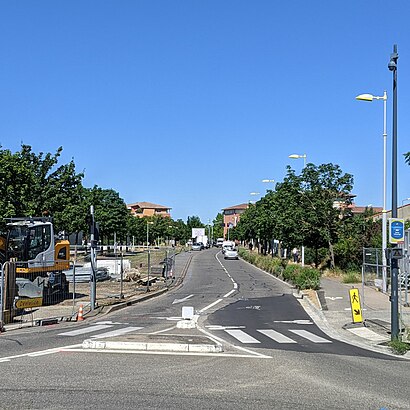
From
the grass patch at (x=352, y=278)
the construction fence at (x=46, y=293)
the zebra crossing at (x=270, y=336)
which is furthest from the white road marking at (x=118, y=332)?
the grass patch at (x=352, y=278)

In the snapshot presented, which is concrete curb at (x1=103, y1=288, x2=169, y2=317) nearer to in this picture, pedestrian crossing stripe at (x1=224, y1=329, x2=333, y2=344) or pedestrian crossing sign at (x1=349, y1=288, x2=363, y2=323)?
pedestrian crossing stripe at (x1=224, y1=329, x2=333, y2=344)

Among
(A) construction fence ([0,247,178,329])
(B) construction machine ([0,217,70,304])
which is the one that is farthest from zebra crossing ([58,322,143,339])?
(B) construction machine ([0,217,70,304])

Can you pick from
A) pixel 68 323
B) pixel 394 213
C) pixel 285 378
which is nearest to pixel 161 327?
pixel 68 323

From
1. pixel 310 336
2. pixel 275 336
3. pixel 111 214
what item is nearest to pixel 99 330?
pixel 275 336

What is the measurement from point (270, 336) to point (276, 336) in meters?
0.17

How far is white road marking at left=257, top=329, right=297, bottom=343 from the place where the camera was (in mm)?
16109

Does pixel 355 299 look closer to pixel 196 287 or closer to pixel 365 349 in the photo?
pixel 365 349

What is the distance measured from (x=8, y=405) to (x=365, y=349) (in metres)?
9.62

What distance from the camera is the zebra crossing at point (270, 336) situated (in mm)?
15964

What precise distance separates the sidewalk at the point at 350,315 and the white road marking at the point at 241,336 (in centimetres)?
266

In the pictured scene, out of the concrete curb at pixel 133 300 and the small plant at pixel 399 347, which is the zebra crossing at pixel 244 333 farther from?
the concrete curb at pixel 133 300

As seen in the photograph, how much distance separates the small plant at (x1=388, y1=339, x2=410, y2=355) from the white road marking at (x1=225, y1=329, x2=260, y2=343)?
3263mm

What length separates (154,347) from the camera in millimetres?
13656

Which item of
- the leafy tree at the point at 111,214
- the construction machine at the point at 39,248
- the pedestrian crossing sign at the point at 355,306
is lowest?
the pedestrian crossing sign at the point at 355,306
